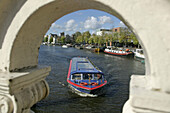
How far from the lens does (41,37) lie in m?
2.50

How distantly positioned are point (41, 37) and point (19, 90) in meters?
0.85

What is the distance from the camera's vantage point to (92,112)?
11203mm

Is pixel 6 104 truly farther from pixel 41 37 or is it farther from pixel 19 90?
pixel 41 37

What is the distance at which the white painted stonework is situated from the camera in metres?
1.38

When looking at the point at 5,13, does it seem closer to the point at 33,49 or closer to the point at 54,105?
the point at 33,49

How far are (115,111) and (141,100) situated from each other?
10.5 meters

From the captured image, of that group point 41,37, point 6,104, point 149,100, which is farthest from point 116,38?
point 149,100

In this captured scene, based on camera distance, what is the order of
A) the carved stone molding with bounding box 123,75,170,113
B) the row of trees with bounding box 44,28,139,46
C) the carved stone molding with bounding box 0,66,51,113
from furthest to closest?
the row of trees with bounding box 44,28,139,46
the carved stone molding with bounding box 0,66,51,113
the carved stone molding with bounding box 123,75,170,113

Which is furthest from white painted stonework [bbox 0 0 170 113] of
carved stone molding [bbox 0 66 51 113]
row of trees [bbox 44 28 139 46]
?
row of trees [bbox 44 28 139 46]

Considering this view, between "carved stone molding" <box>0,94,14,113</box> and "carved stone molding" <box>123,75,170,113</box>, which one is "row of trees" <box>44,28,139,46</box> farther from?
"carved stone molding" <box>123,75,170,113</box>

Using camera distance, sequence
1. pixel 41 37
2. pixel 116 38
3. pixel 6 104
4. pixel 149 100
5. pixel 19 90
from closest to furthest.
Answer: pixel 149 100
pixel 6 104
pixel 19 90
pixel 41 37
pixel 116 38

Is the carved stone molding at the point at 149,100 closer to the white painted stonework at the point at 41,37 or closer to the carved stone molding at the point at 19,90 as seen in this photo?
the white painted stonework at the point at 41,37

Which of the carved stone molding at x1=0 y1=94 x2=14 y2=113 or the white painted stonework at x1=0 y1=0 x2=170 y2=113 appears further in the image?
the carved stone molding at x1=0 y1=94 x2=14 y2=113

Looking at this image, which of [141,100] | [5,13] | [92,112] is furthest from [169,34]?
[92,112]
